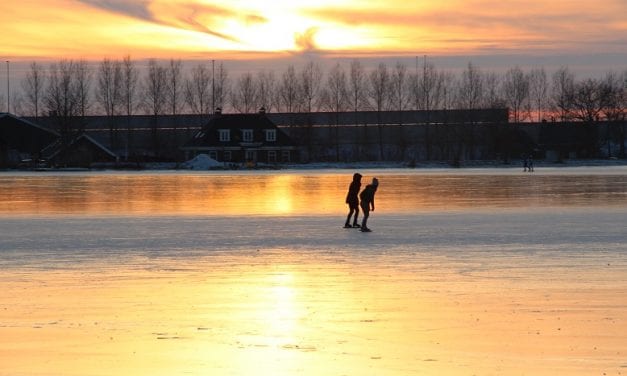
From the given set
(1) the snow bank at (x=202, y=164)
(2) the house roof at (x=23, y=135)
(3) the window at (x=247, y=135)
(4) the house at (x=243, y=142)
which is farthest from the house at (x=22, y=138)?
(3) the window at (x=247, y=135)

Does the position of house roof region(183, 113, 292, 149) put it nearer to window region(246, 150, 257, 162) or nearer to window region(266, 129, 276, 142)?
window region(266, 129, 276, 142)

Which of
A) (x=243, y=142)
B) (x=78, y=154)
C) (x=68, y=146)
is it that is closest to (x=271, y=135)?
(x=243, y=142)

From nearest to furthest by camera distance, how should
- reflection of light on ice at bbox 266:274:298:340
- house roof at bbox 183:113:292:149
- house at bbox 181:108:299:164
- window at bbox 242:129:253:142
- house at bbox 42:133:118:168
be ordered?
reflection of light on ice at bbox 266:274:298:340 → house at bbox 42:133:118:168 → house at bbox 181:108:299:164 → house roof at bbox 183:113:292:149 → window at bbox 242:129:253:142

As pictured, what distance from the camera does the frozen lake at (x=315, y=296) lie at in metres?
9.08

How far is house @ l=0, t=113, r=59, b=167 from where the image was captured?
9594 cm

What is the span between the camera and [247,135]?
4109 inches

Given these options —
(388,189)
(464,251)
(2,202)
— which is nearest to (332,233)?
(464,251)

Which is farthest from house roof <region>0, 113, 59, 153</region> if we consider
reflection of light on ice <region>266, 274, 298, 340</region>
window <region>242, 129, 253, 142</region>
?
reflection of light on ice <region>266, 274, 298, 340</region>

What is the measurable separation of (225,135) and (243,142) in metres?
2.15

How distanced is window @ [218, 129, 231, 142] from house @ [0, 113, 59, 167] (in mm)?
16525

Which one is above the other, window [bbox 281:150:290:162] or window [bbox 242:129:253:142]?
window [bbox 242:129:253:142]

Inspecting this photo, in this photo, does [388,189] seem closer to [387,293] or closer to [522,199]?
[522,199]

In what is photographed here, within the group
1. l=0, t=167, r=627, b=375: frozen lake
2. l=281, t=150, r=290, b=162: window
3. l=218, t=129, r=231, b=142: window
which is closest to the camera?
l=0, t=167, r=627, b=375: frozen lake

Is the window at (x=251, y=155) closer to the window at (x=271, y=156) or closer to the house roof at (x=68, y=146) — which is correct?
the window at (x=271, y=156)
